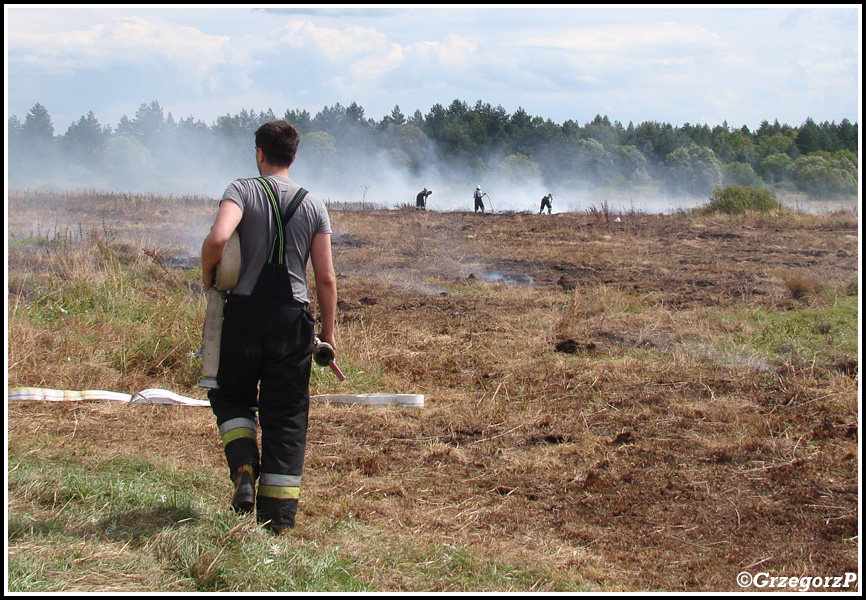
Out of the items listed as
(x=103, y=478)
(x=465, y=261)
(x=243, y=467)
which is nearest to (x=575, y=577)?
(x=243, y=467)

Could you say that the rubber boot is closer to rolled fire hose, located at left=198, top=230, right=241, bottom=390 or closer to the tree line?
rolled fire hose, located at left=198, top=230, right=241, bottom=390

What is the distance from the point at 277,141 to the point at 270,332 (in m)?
0.86

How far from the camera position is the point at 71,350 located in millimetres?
6562

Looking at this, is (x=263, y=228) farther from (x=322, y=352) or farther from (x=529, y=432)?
(x=529, y=432)

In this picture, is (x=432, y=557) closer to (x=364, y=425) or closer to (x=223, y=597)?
(x=223, y=597)

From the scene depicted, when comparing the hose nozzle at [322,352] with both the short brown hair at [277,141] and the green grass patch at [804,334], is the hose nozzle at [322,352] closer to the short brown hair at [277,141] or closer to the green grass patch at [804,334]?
the short brown hair at [277,141]

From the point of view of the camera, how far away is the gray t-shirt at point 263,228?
3457mm

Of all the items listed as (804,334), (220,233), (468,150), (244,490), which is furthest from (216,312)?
(468,150)

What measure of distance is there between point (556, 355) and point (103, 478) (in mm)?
4751

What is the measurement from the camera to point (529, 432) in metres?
5.54

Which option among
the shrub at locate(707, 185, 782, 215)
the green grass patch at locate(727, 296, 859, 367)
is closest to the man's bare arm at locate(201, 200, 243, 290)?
the green grass patch at locate(727, 296, 859, 367)

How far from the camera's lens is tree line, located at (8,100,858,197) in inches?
1779

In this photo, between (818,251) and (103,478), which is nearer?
(103,478)

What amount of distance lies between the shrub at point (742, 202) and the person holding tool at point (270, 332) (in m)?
24.5
